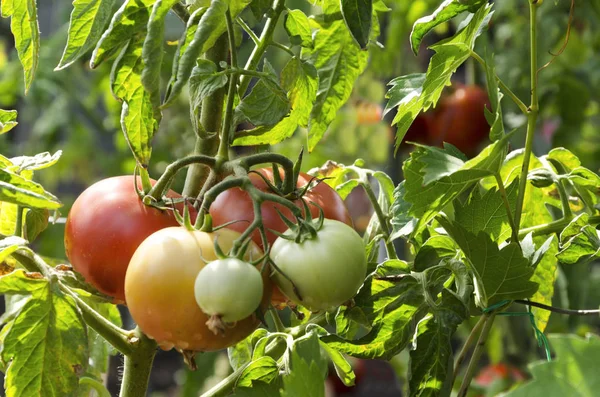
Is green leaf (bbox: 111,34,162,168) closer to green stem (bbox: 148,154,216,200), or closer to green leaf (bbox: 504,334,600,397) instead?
green stem (bbox: 148,154,216,200)

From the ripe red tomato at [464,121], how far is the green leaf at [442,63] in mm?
1337

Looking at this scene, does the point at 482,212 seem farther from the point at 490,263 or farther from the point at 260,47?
the point at 260,47

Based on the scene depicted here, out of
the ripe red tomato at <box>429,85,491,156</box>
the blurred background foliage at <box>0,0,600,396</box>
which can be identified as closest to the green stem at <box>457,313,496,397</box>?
the blurred background foliage at <box>0,0,600,396</box>

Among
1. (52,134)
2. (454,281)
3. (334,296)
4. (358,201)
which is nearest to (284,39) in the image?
(52,134)

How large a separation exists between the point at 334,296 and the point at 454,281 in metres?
0.18

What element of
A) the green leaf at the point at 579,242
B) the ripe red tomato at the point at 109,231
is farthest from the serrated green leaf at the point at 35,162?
the green leaf at the point at 579,242

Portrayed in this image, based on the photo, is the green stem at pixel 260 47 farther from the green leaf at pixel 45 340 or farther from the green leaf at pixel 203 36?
the green leaf at pixel 45 340

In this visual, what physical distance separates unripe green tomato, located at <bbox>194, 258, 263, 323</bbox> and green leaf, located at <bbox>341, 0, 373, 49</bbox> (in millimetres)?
165

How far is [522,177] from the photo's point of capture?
0.60 metres

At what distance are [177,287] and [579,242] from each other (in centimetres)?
29

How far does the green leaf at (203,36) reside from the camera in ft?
1.62

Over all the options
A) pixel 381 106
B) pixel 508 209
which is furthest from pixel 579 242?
pixel 381 106

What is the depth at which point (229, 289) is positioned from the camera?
443mm

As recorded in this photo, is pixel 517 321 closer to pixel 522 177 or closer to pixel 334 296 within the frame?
pixel 522 177
